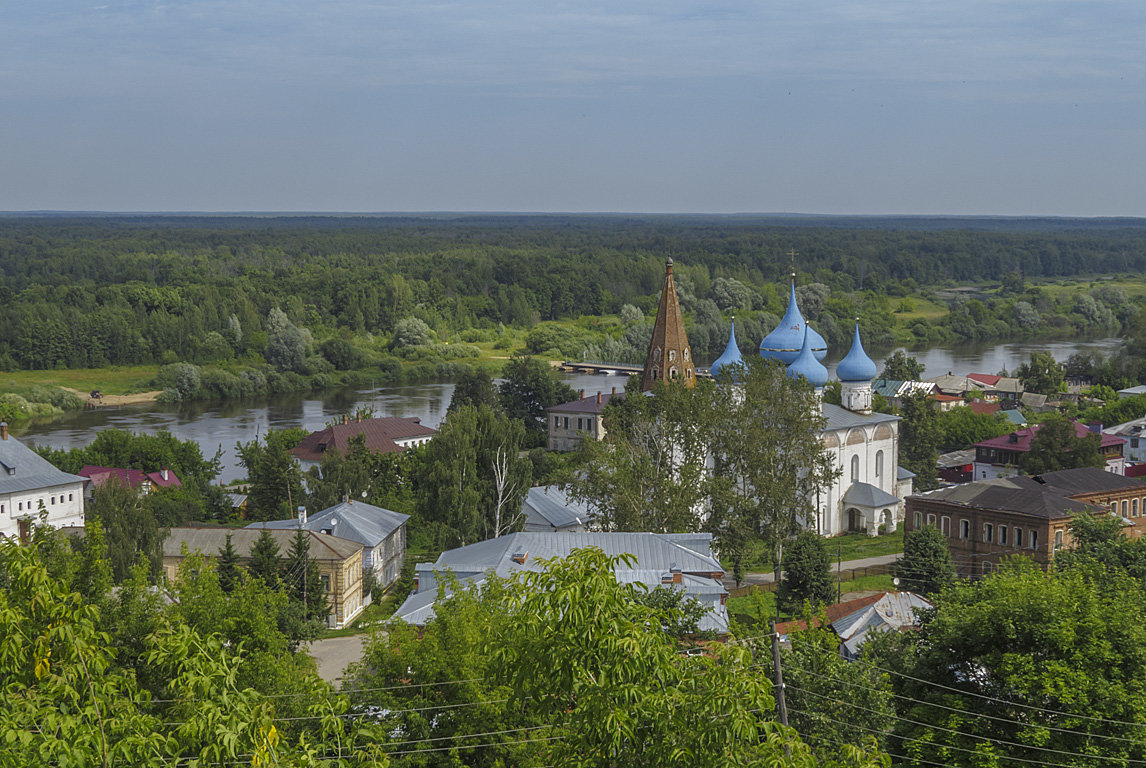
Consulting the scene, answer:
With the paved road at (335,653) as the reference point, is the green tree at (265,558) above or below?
above

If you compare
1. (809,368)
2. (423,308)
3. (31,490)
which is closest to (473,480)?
(31,490)

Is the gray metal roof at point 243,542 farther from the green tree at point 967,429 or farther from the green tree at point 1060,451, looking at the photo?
the green tree at point 967,429

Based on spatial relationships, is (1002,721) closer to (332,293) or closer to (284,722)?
(284,722)

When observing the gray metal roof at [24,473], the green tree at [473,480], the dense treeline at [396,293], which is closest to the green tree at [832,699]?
the green tree at [473,480]

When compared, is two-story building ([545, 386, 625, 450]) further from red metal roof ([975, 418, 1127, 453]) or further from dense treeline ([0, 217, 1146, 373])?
red metal roof ([975, 418, 1127, 453])

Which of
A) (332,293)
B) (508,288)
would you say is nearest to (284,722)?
(332,293)

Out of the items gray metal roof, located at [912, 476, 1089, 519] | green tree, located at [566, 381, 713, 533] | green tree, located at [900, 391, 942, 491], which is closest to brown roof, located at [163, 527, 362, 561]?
green tree, located at [566, 381, 713, 533]
